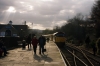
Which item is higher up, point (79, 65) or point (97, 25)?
point (97, 25)

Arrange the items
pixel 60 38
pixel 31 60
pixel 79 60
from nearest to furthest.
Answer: pixel 31 60
pixel 79 60
pixel 60 38

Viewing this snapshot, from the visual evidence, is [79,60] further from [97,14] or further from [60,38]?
[97,14]

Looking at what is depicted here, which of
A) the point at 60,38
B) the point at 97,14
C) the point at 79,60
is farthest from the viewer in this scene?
the point at 97,14

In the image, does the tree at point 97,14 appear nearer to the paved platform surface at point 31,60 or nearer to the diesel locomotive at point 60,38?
the diesel locomotive at point 60,38

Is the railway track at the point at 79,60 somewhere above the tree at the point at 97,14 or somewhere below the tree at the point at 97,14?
below

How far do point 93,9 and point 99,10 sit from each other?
3.13 m

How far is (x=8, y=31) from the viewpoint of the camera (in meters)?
68.1

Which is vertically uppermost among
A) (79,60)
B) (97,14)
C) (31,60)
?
(97,14)

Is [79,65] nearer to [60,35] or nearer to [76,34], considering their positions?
[60,35]

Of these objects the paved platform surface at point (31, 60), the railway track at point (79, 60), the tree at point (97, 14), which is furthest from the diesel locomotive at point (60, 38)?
the paved platform surface at point (31, 60)

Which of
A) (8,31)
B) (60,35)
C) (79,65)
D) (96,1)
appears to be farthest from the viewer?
(8,31)

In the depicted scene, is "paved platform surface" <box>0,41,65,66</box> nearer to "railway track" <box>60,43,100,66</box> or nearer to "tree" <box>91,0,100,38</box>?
"railway track" <box>60,43,100,66</box>

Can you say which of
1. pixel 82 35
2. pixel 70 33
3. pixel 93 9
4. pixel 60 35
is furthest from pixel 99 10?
pixel 70 33

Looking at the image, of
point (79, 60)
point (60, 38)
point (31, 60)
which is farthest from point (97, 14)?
point (31, 60)
